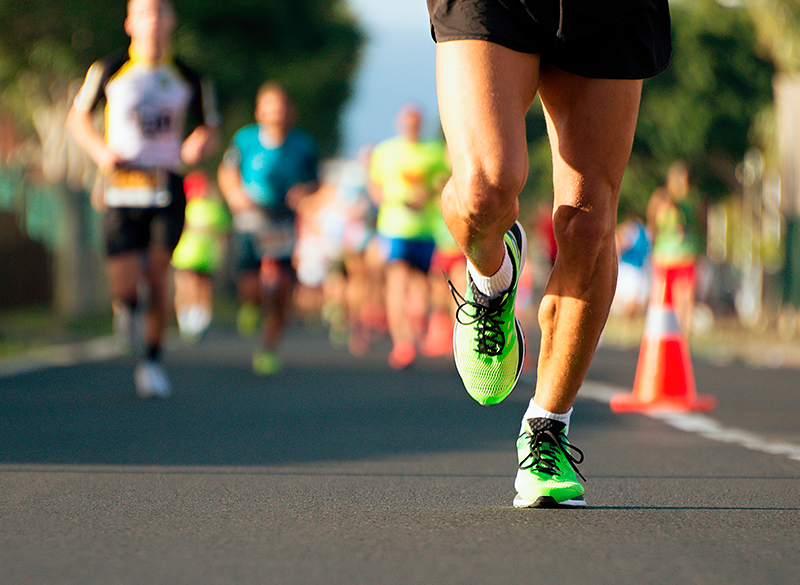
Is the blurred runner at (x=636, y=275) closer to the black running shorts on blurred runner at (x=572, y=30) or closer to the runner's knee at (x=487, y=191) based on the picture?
the black running shorts on blurred runner at (x=572, y=30)

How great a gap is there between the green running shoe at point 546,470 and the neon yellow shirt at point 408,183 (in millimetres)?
7378

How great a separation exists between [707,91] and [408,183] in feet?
65.4

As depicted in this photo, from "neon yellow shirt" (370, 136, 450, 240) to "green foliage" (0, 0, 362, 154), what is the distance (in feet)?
23.7

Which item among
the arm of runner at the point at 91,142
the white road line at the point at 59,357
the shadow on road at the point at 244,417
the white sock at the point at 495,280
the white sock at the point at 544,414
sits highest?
the arm of runner at the point at 91,142

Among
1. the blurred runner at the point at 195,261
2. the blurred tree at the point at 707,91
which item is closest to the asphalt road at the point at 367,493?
the blurred runner at the point at 195,261

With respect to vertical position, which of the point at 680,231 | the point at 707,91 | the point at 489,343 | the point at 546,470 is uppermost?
the point at 707,91

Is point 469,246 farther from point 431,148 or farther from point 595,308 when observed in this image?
point 431,148

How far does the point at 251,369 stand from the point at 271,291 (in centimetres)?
59

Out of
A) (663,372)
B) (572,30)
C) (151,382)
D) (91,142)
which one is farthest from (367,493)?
(91,142)

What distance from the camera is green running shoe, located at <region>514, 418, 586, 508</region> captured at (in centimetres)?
387

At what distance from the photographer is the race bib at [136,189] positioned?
311 inches

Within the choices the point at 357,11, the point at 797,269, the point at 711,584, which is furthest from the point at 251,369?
the point at 357,11

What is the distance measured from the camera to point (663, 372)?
755cm

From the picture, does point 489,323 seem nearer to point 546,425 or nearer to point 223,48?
point 546,425
